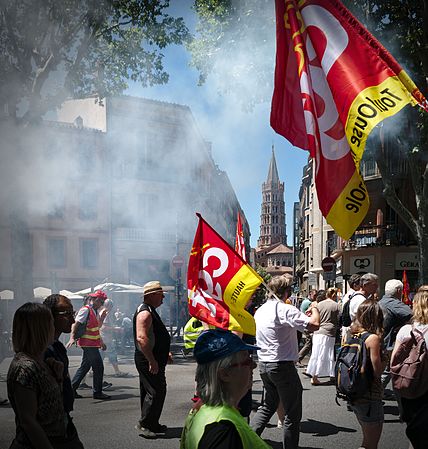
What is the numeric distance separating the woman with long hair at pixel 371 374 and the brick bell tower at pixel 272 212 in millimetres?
131085

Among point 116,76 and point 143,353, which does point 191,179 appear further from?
point 143,353

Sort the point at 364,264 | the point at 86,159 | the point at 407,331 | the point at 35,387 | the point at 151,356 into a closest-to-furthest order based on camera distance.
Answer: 1. the point at 35,387
2. the point at 407,331
3. the point at 151,356
4. the point at 86,159
5. the point at 364,264

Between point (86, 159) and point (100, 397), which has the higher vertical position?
point (86, 159)

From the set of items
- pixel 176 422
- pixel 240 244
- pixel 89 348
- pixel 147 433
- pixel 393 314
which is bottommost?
pixel 176 422

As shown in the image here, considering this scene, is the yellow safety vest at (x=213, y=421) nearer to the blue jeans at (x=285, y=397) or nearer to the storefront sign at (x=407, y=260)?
the blue jeans at (x=285, y=397)

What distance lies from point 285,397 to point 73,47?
9.06 m

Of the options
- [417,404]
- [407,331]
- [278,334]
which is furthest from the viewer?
[278,334]

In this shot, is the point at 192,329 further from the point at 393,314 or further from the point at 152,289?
the point at 393,314

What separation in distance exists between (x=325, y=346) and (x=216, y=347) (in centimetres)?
612

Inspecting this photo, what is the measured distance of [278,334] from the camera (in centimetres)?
404

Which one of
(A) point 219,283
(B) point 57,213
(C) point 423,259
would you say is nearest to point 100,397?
(A) point 219,283

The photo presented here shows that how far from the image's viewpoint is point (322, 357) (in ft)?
24.7

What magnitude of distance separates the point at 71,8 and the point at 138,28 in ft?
7.28

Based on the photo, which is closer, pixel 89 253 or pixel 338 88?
pixel 338 88
